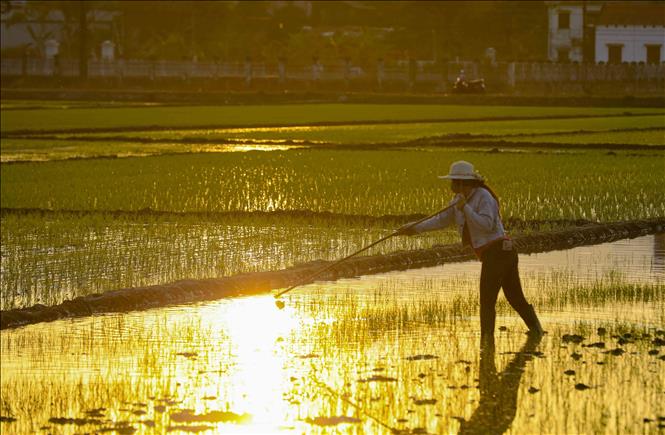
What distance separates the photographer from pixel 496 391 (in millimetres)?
5867

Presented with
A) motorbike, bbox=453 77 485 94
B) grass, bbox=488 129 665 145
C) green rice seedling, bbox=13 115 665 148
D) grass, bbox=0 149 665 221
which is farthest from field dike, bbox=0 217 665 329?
motorbike, bbox=453 77 485 94

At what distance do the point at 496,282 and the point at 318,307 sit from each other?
1322mm

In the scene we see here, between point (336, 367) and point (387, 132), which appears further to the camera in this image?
point (387, 132)

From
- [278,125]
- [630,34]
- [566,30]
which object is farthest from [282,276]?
[566,30]

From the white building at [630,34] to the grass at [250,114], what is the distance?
21.9 metres

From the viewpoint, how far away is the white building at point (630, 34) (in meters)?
58.9

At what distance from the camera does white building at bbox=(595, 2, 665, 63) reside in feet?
193


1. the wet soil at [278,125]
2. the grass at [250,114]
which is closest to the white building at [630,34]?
the grass at [250,114]

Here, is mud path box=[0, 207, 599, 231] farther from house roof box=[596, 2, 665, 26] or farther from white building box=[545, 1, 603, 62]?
white building box=[545, 1, 603, 62]

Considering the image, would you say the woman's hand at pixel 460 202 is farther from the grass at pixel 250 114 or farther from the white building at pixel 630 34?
the white building at pixel 630 34

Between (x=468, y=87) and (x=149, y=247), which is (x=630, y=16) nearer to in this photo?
(x=468, y=87)

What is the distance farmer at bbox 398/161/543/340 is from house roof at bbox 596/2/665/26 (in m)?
53.2

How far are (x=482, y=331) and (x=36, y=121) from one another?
24.4 m

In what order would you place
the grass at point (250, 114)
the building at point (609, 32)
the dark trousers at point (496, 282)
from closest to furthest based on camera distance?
the dark trousers at point (496, 282) < the grass at point (250, 114) < the building at point (609, 32)
